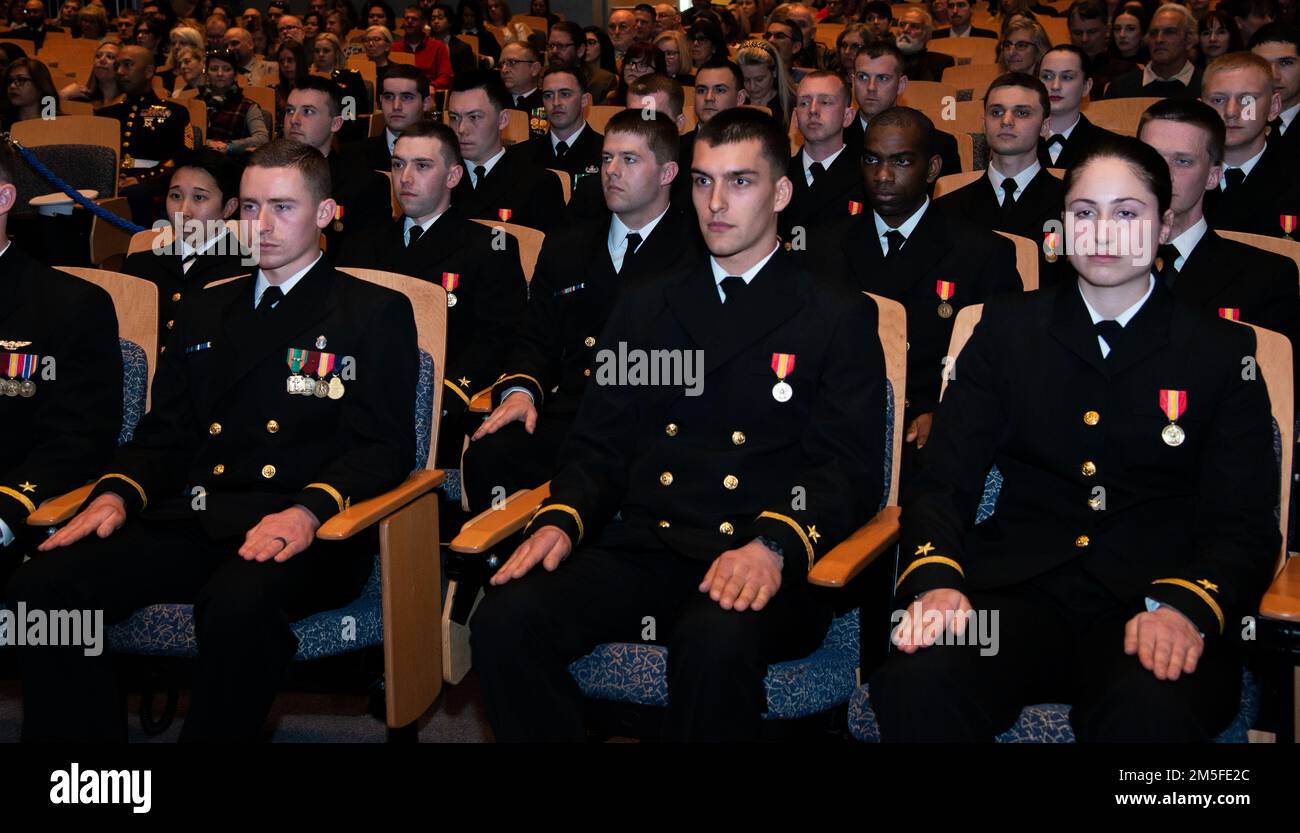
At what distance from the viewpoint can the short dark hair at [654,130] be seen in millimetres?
3438

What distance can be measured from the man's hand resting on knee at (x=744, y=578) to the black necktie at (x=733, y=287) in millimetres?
545

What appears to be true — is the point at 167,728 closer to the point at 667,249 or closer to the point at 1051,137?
the point at 667,249

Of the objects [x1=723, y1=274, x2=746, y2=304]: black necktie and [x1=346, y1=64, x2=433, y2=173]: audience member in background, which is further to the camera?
[x1=346, y1=64, x2=433, y2=173]: audience member in background

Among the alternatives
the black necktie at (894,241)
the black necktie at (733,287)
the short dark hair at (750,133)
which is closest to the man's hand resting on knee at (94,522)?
the black necktie at (733,287)

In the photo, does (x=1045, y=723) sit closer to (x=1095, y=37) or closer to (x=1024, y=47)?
(x=1024, y=47)

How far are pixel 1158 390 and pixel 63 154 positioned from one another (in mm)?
4656

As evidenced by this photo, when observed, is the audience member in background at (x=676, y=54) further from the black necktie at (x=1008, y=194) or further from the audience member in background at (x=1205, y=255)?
the audience member in background at (x=1205, y=255)

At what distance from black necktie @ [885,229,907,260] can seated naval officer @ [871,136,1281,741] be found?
42.3 inches

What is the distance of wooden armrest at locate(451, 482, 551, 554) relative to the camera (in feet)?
6.92

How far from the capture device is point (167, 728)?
2781mm

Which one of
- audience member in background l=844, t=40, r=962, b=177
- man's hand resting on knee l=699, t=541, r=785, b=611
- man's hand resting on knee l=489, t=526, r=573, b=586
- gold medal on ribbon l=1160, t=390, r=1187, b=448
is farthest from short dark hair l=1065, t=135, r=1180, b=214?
audience member in background l=844, t=40, r=962, b=177

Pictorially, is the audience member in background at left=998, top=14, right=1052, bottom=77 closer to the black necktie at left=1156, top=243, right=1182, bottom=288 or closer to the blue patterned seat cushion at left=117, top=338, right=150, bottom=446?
the black necktie at left=1156, top=243, right=1182, bottom=288

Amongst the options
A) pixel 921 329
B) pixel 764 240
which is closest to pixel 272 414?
pixel 764 240

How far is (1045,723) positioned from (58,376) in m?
1.97
